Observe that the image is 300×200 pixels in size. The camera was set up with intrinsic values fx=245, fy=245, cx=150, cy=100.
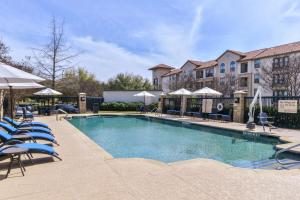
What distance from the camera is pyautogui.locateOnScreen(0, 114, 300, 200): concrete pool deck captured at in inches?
152

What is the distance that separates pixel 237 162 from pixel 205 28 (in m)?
12.1

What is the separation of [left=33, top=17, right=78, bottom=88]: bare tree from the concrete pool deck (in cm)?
2163

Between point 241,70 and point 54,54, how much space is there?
26.7 metres

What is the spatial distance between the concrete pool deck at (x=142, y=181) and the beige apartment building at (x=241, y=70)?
825 inches

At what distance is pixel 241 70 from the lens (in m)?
37.3

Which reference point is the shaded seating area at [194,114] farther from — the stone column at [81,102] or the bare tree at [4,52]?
the bare tree at [4,52]

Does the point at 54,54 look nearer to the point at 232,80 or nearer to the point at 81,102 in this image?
the point at 81,102

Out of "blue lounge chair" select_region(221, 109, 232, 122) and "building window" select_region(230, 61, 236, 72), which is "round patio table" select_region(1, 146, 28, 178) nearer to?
"blue lounge chair" select_region(221, 109, 232, 122)

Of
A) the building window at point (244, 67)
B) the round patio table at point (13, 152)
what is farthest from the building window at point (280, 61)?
the round patio table at point (13, 152)

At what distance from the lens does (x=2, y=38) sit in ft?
61.7

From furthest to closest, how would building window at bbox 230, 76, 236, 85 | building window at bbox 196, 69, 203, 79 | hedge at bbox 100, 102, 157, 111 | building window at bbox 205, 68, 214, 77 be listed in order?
building window at bbox 196, 69, 203, 79 < building window at bbox 205, 68, 214, 77 < building window at bbox 230, 76, 236, 85 < hedge at bbox 100, 102, 157, 111

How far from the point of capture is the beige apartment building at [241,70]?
28702 millimetres

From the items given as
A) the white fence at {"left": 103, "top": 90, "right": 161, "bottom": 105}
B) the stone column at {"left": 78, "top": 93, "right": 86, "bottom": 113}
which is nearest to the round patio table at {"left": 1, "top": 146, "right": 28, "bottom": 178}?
the stone column at {"left": 78, "top": 93, "right": 86, "bottom": 113}

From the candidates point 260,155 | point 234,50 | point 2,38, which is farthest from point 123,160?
point 234,50
